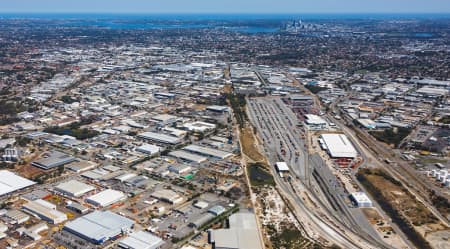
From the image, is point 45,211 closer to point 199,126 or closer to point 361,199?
point 199,126

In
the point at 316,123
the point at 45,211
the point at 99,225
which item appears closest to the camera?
the point at 99,225

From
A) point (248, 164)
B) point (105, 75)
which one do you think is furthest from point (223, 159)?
point (105, 75)

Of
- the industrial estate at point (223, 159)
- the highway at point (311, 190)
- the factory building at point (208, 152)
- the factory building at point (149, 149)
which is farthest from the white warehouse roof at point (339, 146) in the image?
the factory building at point (149, 149)

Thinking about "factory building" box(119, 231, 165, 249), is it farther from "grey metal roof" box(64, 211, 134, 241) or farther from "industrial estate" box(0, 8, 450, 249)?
"grey metal roof" box(64, 211, 134, 241)

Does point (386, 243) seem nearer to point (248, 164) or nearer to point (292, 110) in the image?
point (248, 164)

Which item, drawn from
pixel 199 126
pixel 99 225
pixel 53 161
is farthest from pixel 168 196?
pixel 199 126
